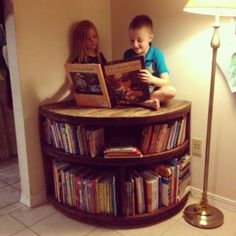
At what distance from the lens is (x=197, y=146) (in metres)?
1.85

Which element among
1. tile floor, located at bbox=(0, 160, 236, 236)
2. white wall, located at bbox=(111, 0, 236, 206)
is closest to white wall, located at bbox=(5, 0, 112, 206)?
tile floor, located at bbox=(0, 160, 236, 236)

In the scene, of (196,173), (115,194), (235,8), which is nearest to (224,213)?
(196,173)

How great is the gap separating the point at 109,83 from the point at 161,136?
400 mm

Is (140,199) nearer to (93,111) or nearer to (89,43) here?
(93,111)

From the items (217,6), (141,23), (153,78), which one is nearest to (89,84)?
(153,78)

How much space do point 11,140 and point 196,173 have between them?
1.69m

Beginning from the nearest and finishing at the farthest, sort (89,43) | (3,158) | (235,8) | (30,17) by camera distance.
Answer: (235,8) → (30,17) → (89,43) → (3,158)

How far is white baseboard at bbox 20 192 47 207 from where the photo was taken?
188cm

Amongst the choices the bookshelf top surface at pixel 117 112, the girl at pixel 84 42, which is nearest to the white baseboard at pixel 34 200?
the bookshelf top surface at pixel 117 112

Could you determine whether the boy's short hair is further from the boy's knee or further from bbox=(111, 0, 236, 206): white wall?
the boy's knee

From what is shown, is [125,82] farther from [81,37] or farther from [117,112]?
[81,37]

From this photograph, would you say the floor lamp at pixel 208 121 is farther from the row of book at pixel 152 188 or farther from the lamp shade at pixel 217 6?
the row of book at pixel 152 188

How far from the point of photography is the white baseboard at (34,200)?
6.15 feet

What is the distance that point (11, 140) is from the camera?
2.71 m
